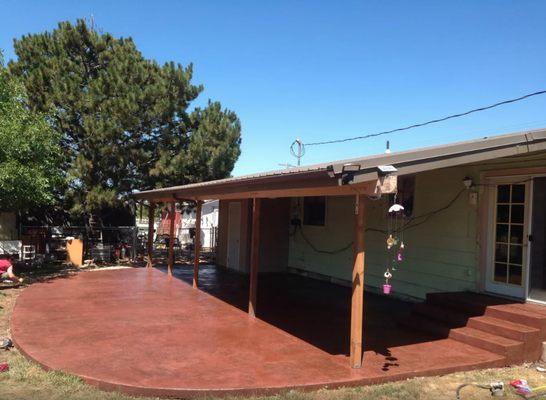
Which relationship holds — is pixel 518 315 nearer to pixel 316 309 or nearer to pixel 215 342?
pixel 316 309

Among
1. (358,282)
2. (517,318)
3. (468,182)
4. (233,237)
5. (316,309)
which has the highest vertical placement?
(468,182)

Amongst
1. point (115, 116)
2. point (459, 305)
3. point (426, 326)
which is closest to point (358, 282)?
point (426, 326)

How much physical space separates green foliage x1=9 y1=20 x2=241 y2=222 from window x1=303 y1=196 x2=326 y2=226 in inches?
178

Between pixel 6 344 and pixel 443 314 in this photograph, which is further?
pixel 443 314

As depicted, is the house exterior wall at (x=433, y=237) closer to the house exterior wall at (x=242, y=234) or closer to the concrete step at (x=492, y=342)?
the concrete step at (x=492, y=342)

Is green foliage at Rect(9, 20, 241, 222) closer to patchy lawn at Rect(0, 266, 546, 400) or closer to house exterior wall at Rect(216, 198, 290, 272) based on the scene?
house exterior wall at Rect(216, 198, 290, 272)

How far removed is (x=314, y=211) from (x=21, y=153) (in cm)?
746

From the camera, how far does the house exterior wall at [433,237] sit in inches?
310

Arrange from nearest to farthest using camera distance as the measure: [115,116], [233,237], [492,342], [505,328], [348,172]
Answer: [348,172] → [492,342] → [505,328] → [115,116] → [233,237]

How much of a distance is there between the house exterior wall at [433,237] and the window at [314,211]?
0.64 metres

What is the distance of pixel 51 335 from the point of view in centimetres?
667

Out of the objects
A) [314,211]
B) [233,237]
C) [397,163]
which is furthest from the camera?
[233,237]

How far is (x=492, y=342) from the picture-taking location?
6105mm

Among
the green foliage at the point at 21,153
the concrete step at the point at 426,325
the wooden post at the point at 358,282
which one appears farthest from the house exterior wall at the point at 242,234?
the wooden post at the point at 358,282
